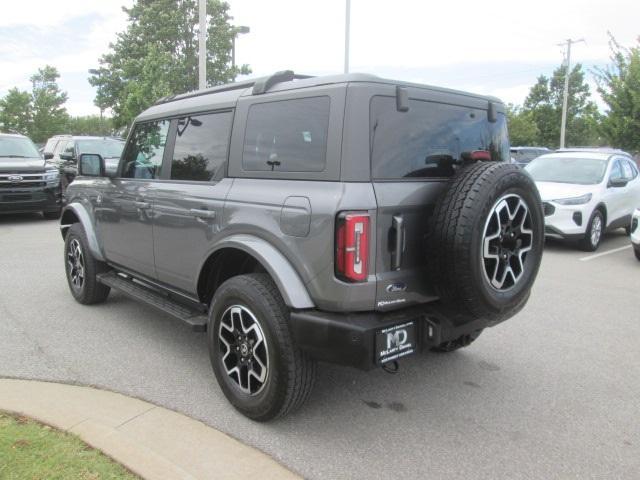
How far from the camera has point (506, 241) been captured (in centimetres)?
306

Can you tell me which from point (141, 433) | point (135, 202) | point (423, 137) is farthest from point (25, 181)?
point (423, 137)

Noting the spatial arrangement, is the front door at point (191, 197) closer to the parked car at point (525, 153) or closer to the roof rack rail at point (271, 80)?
the roof rack rail at point (271, 80)

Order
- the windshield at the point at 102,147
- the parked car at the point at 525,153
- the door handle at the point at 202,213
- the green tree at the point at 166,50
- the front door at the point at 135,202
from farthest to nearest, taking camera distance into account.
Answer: the green tree at the point at 166,50
the parked car at the point at 525,153
the windshield at the point at 102,147
the front door at the point at 135,202
the door handle at the point at 202,213

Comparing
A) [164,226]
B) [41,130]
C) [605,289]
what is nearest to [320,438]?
[164,226]

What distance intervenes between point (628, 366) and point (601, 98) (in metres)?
18.2

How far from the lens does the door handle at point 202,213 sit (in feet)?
11.5

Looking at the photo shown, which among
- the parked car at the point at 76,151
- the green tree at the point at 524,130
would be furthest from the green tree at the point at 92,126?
the parked car at the point at 76,151

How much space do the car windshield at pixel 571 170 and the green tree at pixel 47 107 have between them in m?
33.5

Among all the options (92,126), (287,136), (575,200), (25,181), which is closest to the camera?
(287,136)

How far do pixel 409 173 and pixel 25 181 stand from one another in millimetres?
10516

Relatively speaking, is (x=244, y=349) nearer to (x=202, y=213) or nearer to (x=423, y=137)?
Answer: (x=202, y=213)

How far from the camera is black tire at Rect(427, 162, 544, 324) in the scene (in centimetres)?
279

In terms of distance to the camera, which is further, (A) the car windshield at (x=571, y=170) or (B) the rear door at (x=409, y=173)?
(A) the car windshield at (x=571, y=170)

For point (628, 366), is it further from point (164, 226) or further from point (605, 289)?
point (164, 226)
